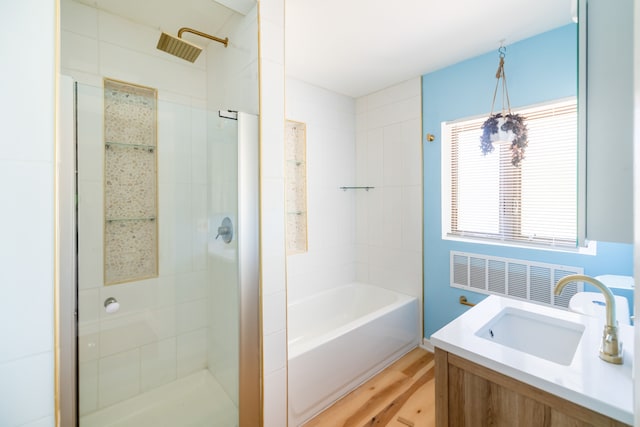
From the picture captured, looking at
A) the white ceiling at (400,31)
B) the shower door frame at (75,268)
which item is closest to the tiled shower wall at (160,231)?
the shower door frame at (75,268)

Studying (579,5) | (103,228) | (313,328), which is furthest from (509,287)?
(103,228)

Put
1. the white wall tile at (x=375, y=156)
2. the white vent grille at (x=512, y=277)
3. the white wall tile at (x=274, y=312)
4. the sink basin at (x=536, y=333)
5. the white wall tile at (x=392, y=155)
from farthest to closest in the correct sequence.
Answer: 1. the white wall tile at (x=375, y=156)
2. the white wall tile at (x=392, y=155)
3. the white vent grille at (x=512, y=277)
4. the white wall tile at (x=274, y=312)
5. the sink basin at (x=536, y=333)

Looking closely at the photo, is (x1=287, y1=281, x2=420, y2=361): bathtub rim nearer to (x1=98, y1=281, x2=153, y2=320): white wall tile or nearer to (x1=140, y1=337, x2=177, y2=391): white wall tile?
(x1=140, y1=337, x2=177, y2=391): white wall tile

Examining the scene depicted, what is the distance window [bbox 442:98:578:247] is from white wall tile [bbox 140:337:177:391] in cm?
223

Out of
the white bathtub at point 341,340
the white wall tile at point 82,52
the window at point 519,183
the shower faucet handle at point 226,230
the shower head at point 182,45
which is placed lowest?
the white bathtub at point 341,340

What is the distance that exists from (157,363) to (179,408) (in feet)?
0.86

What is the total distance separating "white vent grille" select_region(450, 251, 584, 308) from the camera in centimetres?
189

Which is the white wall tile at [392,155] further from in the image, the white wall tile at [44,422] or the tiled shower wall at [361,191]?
the white wall tile at [44,422]

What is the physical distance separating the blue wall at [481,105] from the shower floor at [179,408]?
188 cm

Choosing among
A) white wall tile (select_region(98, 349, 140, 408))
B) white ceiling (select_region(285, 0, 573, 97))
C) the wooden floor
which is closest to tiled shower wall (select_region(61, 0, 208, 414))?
white wall tile (select_region(98, 349, 140, 408))

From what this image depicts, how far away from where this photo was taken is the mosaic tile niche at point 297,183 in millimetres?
2633

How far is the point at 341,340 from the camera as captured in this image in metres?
1.97

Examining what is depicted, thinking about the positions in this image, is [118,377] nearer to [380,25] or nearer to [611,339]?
[611,339]

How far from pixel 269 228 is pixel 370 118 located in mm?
2019
